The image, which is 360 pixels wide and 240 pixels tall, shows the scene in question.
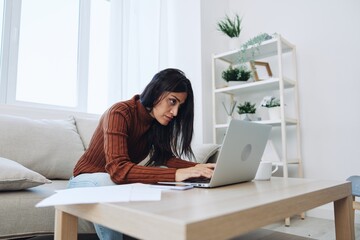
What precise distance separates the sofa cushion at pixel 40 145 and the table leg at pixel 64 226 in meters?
0.88

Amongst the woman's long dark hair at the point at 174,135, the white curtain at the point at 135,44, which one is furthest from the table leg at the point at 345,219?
the white curtain at the point at 135,44

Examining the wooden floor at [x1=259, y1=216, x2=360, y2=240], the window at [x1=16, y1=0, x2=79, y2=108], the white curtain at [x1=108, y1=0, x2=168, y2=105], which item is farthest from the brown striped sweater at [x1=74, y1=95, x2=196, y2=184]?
the window at [x1=16, y1=0, x2=79, y2=108]

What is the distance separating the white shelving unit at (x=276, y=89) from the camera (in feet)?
6.72

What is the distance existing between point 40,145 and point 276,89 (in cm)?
178

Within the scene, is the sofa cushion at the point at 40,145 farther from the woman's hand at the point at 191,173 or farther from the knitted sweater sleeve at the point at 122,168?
the woman's hand at the point at 191,173

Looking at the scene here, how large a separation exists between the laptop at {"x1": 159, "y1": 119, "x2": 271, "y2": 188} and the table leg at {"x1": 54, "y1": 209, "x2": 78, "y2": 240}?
31 centimetres

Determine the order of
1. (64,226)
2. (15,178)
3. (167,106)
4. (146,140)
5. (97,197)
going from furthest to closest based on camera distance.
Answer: (146,140), (167,106), (15,178), (64,226), (97,197)

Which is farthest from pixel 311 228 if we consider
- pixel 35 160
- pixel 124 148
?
pixel 35 160

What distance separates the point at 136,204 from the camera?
500mm

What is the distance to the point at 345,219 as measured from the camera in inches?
34.1

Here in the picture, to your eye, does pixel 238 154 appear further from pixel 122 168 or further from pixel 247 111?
pixel 247 111

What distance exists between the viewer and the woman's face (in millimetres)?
1148

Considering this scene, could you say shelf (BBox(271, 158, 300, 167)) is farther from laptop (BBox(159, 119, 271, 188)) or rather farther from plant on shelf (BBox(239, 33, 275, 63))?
laptop (BBox(159, 119, 271, 188))

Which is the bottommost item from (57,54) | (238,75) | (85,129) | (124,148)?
(124,148)
